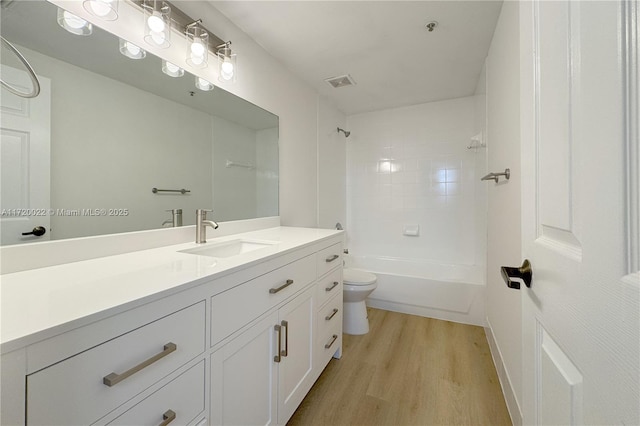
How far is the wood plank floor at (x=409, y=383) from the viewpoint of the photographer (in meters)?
1.36

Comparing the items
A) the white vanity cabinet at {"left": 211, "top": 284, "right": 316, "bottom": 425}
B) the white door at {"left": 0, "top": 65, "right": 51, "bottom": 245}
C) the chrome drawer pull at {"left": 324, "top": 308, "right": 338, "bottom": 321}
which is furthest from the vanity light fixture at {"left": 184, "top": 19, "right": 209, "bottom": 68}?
the chrome drawer pull at {"left": 324, "top": 308, "right": 338, "bottom": 321}

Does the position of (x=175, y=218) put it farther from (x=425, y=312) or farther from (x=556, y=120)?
(x=425, y=312)

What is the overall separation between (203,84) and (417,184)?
2.49 metres

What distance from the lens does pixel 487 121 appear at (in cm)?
208

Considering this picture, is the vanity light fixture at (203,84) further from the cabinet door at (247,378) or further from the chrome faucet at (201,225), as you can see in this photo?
the cabinet door at (247,378)

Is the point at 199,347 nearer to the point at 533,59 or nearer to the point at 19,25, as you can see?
the point at 533,59

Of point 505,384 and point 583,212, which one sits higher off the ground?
point 583,212

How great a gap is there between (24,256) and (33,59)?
2.17 feet

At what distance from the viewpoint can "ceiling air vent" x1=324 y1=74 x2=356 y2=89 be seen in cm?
238

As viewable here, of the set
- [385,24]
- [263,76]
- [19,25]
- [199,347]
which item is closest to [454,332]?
[199,347]

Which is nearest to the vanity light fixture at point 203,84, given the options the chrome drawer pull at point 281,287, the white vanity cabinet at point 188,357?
the white vanity cabinet at point 188,357

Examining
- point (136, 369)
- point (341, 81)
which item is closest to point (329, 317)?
point (136, 369)

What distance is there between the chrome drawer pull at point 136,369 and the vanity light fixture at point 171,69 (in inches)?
50.3

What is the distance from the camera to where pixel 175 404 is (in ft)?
2.32
